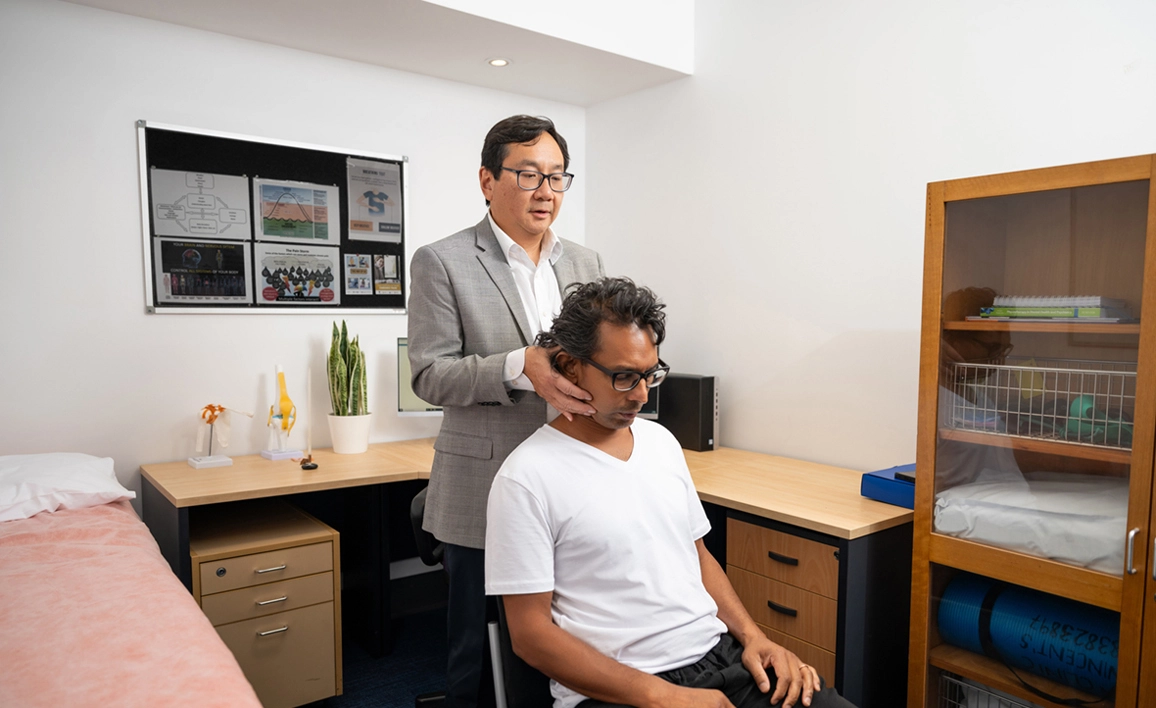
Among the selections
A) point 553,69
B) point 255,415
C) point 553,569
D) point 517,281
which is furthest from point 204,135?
point 553,569

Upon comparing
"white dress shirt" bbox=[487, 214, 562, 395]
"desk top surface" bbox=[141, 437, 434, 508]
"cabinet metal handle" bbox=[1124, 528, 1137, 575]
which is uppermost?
→ "white dress shirt" bbox=[487, 214, 562, 395]

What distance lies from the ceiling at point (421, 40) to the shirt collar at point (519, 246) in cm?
123

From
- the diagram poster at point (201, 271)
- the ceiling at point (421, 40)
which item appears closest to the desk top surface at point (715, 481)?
the diagram poster at point (201, 271)

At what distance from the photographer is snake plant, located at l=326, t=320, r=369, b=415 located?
121 inches

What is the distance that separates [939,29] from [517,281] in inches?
66.6

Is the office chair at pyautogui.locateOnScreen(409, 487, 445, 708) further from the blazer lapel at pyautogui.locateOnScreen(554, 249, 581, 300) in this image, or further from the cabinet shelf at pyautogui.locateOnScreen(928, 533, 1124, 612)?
the cabinet shelf at pyautogui.locateOnScreen(928, 533, 1124, 612)

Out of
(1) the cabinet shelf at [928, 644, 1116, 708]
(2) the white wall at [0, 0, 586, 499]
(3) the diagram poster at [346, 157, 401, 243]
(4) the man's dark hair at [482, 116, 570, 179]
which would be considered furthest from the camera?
(3) the diagram poster at [346, 157, 401, 243]

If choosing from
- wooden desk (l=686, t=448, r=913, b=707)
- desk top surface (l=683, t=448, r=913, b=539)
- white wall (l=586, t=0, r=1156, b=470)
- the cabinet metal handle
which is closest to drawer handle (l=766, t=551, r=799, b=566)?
wooden desk (l=686, t=448, r=913, b=707)

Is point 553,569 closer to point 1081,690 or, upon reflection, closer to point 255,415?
point 1081,690

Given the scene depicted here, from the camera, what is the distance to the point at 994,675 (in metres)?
2.00

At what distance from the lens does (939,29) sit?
250cm

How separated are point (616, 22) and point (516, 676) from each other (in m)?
2.54

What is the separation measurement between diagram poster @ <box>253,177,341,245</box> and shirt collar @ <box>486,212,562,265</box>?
1.62 m

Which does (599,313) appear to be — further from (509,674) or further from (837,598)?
Result: (837,598)
